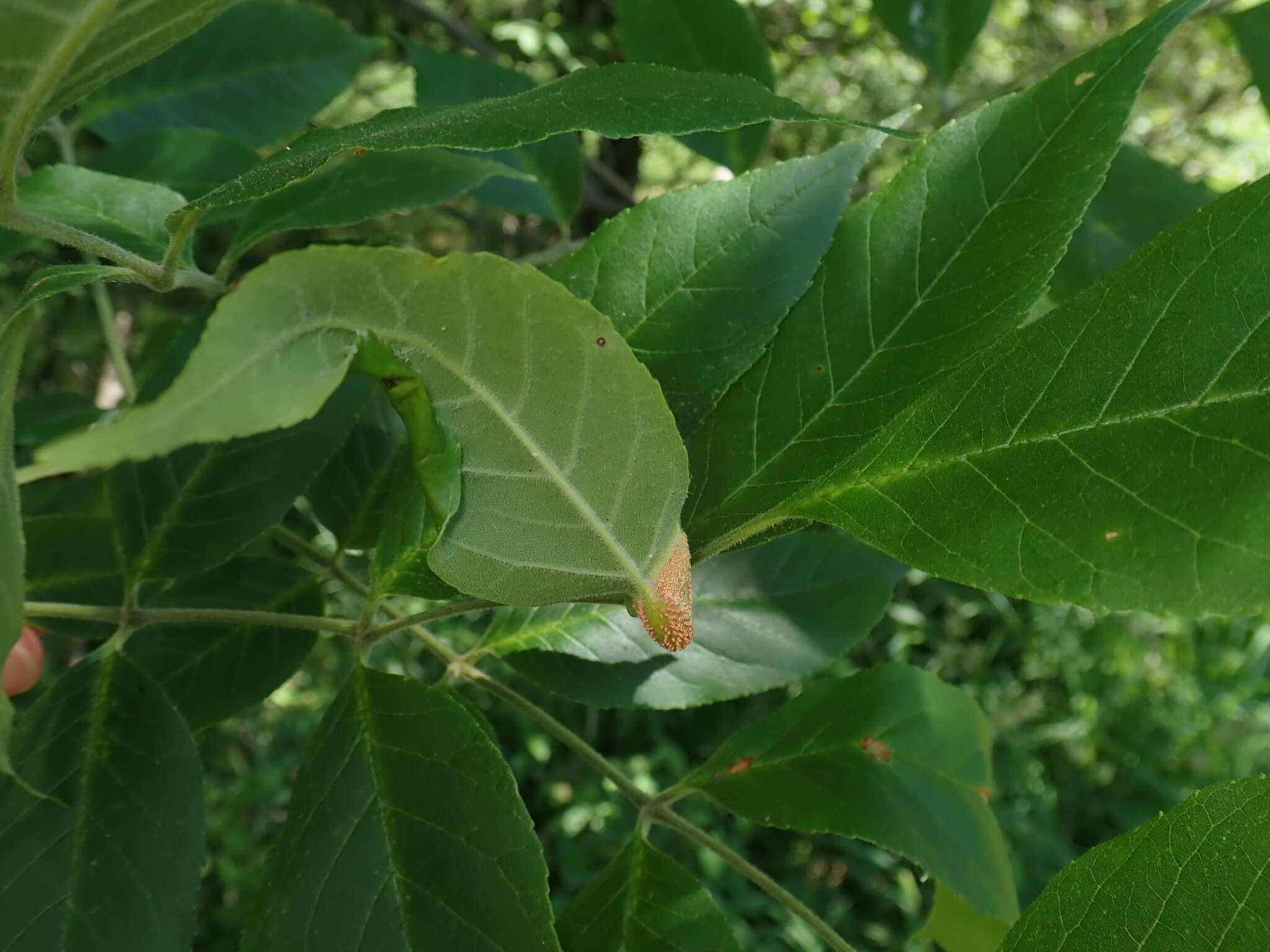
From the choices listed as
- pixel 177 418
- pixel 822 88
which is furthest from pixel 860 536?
pixel 822 88

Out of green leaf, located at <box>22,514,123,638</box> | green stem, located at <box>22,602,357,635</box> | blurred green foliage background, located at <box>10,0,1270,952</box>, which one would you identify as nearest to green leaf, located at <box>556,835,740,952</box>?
green stem, located at <box>22,602,357,635</box>

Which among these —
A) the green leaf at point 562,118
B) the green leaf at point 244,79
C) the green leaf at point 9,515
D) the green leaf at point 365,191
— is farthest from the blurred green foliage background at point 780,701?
the green leaf at point 9,515

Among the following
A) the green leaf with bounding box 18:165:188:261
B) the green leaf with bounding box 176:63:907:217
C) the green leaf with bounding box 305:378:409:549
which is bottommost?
the green leaf with bounding box 305:378:409:549

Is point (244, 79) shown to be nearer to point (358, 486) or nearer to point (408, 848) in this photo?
point (358, 486)

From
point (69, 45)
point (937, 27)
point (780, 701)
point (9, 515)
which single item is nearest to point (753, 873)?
point (9, 515)

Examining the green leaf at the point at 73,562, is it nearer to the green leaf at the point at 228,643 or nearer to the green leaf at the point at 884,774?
the green leaf at the point at 228,643

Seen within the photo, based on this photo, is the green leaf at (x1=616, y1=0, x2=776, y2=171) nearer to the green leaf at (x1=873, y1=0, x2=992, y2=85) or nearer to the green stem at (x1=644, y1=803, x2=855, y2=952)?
the green leaf at (x1=873, y1=0, x2=992, y2=85)

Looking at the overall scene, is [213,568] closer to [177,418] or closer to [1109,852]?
[177,418]
